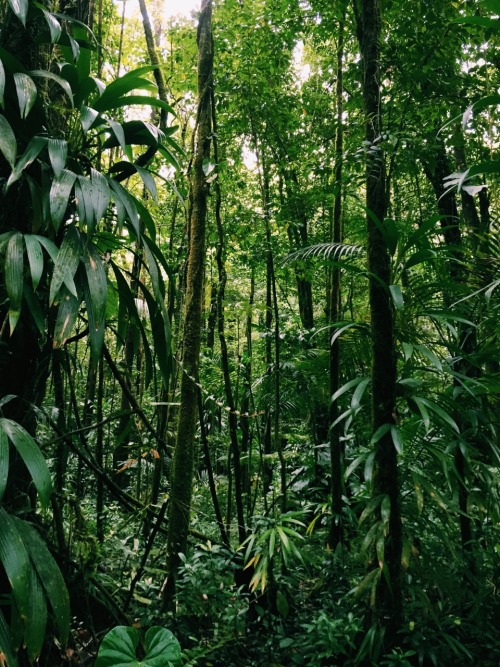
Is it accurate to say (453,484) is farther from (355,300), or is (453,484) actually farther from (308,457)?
(355,300)

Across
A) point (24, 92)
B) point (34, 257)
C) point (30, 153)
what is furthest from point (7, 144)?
point (34, 257)

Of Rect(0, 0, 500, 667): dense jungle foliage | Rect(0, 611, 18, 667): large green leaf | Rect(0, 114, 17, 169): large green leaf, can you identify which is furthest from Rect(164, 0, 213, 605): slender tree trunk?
Rect(0, 114, 17, 169): large green leaf

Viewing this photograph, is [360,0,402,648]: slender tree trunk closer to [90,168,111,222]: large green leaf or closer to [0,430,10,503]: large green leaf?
[90,168,111,222]: large green leaf

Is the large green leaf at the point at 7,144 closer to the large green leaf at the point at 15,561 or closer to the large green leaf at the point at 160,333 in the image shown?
the large green leaf at the point at 160,333

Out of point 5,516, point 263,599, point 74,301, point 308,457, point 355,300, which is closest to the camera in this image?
point 5,516

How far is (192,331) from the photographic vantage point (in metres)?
2.54

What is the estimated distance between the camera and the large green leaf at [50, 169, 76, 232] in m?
1.47

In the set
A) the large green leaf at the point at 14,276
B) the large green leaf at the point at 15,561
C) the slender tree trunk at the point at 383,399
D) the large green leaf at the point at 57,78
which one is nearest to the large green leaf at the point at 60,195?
the large green leaf at the point at 14,276

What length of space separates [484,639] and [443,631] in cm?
25

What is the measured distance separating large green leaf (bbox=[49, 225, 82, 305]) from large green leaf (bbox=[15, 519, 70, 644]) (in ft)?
2.20

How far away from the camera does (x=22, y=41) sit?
6.08 feet

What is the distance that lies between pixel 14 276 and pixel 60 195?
0.31 metres

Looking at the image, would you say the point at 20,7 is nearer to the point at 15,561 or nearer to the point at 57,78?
the point at 57,78

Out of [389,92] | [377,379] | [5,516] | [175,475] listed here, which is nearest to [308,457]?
[175,475]
